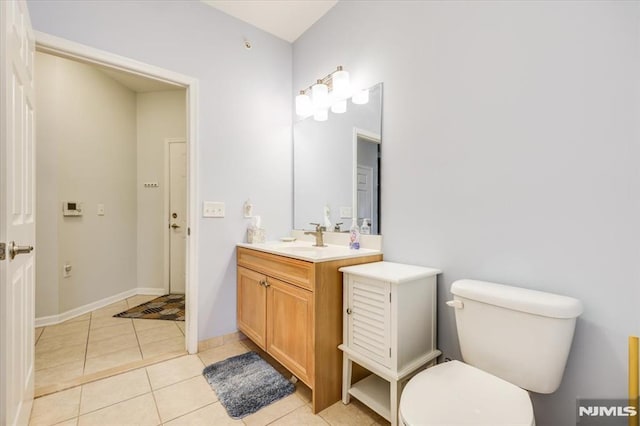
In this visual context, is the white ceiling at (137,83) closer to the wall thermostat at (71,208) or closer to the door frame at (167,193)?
the door frame at (167,193)

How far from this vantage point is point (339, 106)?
83.0 inches

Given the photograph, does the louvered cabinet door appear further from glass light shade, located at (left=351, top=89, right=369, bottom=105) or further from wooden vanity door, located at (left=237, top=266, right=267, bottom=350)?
glass light shade, located at (left=351, top=89, right=369, bottom=105)

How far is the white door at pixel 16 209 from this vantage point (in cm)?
96

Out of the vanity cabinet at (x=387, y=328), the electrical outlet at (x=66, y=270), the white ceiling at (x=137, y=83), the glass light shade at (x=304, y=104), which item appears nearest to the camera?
the vanity cabinet at (x=387, y=328)

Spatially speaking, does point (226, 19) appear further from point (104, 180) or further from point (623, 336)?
point (623, 336)

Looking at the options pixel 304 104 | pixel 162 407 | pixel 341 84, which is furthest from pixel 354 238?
pixel 162 407

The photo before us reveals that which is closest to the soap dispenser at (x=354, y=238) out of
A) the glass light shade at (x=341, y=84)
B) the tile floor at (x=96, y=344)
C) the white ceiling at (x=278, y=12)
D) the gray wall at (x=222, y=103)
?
the gray wall at (x=222, y=103)

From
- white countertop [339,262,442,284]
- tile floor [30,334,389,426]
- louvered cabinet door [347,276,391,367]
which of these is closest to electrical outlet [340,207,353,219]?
white countertop [339,262,442,284]

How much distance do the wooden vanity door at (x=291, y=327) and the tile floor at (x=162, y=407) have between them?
17cm

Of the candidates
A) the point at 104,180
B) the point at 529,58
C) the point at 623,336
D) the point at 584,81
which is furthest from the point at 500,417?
the point at 104,180

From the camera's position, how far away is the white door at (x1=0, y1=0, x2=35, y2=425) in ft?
3.16

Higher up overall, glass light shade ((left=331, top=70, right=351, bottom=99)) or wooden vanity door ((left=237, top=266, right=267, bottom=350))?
glass light shade ((left=331, top=70, right=351, bottom=99))

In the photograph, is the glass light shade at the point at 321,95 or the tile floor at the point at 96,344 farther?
the glass light shade at the point at 321,95

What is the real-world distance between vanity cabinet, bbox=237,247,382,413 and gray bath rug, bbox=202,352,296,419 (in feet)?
0.48
